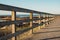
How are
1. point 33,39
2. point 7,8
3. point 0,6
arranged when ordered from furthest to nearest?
point 33,39 → point 7,8 → point 0,6

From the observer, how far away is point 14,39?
19.0ft

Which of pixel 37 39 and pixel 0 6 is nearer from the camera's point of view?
pixel 0 6

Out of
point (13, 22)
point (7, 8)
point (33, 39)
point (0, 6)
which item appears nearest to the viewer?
point (0, 6)

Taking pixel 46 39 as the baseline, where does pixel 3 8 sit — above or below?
above

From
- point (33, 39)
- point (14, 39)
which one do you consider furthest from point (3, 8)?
point (33, 39)

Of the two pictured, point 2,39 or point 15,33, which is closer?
point 2,39

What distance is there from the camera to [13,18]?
5727mm

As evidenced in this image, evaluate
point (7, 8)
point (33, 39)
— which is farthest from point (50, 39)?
point (7, 8)

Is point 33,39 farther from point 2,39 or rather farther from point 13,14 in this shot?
point 2,39

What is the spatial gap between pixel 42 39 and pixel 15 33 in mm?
1404

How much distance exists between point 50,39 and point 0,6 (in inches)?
117

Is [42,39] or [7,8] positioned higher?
[7,8]

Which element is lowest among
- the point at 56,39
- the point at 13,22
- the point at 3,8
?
the point at 56,39

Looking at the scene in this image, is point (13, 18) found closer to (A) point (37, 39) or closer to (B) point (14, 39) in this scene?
(B) point (14, 39)
